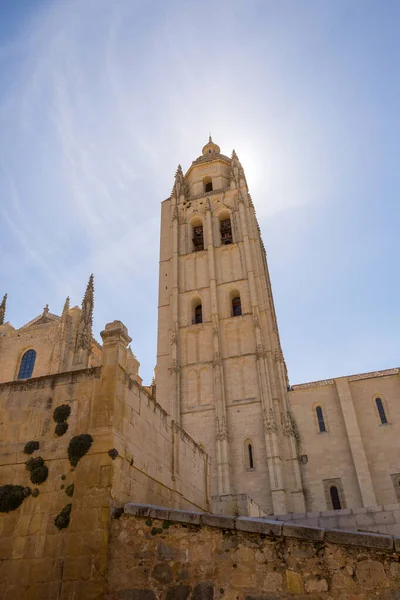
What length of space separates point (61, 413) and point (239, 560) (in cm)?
388

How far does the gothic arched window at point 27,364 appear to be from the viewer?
2703cm

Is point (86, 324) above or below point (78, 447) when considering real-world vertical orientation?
above

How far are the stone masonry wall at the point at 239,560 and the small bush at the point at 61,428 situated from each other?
1797mm

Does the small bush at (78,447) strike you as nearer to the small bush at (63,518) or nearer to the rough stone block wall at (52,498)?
the rough stone block wall at (52,498)

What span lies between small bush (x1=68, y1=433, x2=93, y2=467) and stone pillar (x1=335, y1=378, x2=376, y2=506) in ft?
62.9

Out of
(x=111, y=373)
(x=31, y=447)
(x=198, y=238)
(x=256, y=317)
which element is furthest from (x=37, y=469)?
(x=198, y=238)

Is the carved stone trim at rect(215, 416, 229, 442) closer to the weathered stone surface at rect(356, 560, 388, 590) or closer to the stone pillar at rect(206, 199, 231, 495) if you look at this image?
the stone pillar at rect(206, 199, 231, 495)

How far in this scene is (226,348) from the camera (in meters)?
29.1

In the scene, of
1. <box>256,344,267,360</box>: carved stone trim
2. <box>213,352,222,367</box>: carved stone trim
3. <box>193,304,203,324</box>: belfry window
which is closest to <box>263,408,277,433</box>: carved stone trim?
<box>256,344,267,360</box>: carved stone trim

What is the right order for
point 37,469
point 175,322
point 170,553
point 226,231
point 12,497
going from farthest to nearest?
point 226,231 → point 175,322 → point 37,469 → point 12,497 → point 170,553

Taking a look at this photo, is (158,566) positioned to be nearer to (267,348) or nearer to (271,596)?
(271,596)

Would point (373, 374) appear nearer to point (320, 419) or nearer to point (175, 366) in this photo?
point (320, 419)

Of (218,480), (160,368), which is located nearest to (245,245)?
(160,368)

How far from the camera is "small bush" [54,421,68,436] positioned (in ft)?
26.6
